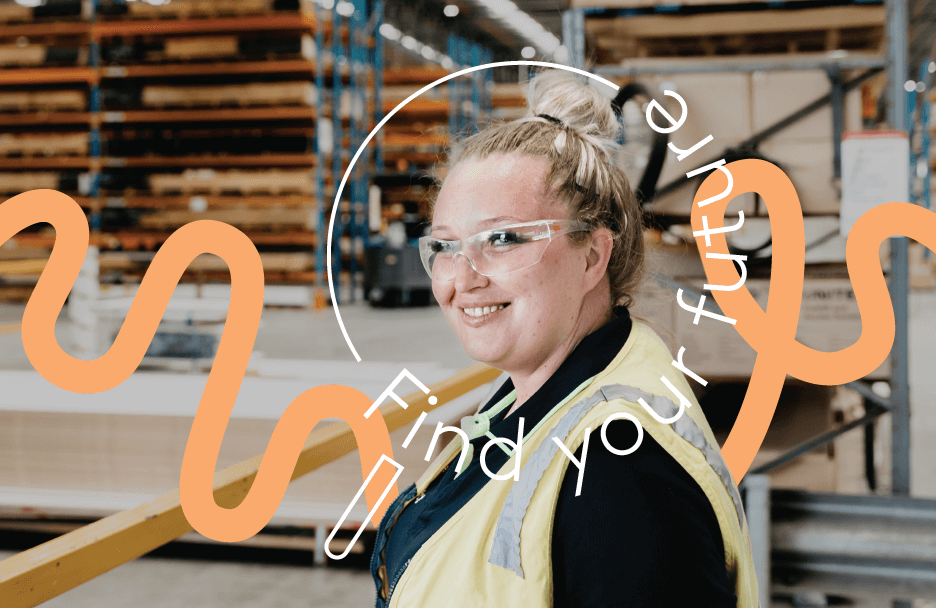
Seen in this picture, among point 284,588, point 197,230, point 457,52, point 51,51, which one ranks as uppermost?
point 457,52

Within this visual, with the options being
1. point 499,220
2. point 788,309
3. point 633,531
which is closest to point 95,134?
point 788,309

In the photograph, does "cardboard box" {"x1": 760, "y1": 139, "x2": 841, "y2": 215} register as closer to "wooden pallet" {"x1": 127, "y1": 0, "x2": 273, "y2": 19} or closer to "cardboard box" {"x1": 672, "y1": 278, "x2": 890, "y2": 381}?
"cardboard box" {"x1": 672, "y1": 278, "x2": 890, "y2": 381}

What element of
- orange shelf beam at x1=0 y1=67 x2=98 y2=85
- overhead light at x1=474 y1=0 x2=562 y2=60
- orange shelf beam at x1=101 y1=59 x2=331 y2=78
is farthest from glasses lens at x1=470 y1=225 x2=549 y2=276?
overhead light at x1=474 y1=0 x2=562 y2=60

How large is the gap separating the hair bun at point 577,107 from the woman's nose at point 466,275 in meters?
0.26

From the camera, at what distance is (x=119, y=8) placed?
10930 millimetres

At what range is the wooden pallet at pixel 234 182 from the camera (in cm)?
1058

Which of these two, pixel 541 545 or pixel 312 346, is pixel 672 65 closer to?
pixel 541 545

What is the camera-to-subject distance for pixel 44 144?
11.4 m

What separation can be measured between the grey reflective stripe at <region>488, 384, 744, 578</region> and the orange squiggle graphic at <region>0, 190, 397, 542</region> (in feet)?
2.72

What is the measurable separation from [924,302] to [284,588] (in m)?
13.8

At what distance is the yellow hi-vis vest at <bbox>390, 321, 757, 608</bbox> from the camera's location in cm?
89

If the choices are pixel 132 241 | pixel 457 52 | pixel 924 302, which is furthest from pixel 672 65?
pixel 457 52

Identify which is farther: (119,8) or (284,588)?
(119,8)

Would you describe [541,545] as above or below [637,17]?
below
